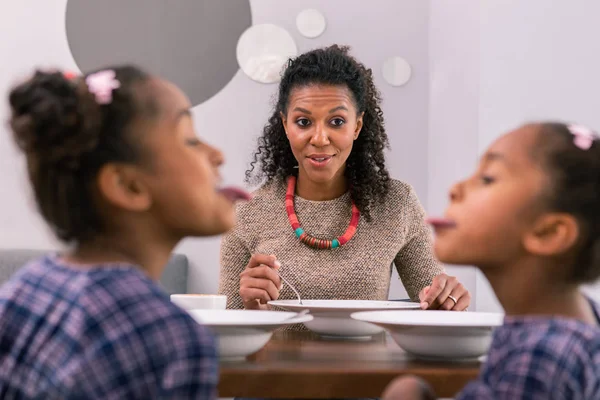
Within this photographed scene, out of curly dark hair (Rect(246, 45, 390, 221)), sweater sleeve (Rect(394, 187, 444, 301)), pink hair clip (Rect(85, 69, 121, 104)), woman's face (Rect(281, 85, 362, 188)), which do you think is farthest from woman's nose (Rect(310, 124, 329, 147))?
pink hair clip (Rect(85, 69, 121, 104))

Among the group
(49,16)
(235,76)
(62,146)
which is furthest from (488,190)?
(49,16)

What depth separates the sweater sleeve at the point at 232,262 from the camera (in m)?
1.96

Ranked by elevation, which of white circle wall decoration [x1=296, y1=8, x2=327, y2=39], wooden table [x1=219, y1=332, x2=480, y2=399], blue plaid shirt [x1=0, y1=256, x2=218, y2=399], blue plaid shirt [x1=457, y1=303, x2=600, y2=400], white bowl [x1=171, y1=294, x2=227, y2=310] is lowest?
white bowl [x1=171, y1=294, x2=227, y2=310]

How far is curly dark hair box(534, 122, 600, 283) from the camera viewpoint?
81cm

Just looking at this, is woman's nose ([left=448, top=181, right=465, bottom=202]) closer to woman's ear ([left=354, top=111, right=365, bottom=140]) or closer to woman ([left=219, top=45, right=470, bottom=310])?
woman ([left=219, top=45, right=470, bottom=310])

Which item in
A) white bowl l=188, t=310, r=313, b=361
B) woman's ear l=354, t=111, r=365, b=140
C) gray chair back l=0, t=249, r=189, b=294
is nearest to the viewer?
white bowl l=188, t=310, r=313, b=361

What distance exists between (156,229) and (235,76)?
2.41 metres

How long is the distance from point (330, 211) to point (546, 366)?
1.34 metres

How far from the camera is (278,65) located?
3.17 m

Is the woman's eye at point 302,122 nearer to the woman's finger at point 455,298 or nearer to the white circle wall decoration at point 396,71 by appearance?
the woman's finger at point 455,298

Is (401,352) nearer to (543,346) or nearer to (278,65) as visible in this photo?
(543,346)

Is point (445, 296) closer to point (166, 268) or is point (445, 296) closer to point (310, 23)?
point (166, 268)

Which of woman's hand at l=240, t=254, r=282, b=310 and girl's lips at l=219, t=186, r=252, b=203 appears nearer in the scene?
girl's lips at l=219, t=186, r=252, b=203

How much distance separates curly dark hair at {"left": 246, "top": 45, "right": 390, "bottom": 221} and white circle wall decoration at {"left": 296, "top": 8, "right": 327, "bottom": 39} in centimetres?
109
